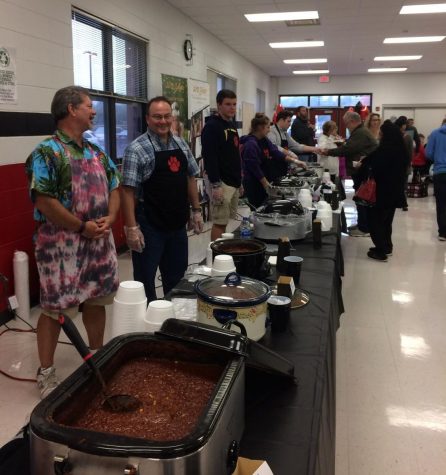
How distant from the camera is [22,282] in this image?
3.23m

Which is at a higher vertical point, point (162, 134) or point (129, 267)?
point (162, 134)

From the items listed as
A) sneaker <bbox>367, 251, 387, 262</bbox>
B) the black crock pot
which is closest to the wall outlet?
the black crock pot

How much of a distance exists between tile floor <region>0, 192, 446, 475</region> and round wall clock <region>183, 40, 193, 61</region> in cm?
342

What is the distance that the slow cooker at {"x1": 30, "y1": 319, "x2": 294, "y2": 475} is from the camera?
683 millimetres

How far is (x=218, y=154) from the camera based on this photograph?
12.2 ft

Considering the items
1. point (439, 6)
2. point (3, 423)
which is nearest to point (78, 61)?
point (3, 423)

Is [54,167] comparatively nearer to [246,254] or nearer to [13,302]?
[246,254]

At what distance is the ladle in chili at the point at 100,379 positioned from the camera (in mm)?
885

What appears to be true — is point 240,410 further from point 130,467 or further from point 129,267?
point 129,267

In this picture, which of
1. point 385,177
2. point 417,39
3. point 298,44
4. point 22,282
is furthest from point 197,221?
point 417,39

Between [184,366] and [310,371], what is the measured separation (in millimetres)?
395

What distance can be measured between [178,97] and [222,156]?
2.75m

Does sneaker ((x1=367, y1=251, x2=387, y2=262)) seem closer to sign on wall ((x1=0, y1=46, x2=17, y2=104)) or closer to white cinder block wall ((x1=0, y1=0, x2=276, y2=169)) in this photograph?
white cinder block wall ((x1=0, y1=0, x2=276, y2=169))

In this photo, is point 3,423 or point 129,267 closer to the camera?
point 3,423
